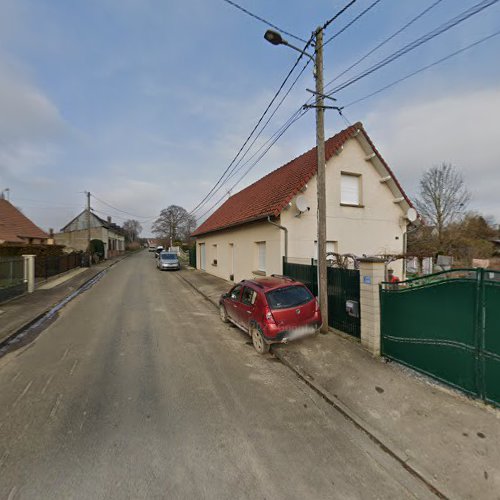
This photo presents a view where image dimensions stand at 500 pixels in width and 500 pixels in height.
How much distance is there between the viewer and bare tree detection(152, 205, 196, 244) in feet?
194

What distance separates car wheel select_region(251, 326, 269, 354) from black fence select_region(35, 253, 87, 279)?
15.4 metres

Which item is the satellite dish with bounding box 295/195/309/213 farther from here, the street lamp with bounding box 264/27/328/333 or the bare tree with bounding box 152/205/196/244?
the bare tree with bounding box 152/205/196/244

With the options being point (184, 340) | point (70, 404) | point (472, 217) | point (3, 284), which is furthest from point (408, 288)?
point (472, 217)

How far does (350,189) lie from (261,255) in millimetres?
4563

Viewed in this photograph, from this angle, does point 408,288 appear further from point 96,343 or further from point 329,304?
point 96,343

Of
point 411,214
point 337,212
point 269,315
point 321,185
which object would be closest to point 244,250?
point 337,212

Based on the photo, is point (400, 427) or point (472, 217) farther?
point (472, 217)

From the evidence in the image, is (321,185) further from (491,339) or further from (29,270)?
(29,270)

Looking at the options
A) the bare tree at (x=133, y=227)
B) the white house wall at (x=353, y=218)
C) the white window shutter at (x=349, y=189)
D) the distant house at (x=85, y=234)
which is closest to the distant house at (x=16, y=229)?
the distant house at (x=85, y=234)

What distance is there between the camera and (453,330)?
3750 mm

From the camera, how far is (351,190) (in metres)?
10.9

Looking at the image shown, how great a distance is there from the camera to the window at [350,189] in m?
10.7

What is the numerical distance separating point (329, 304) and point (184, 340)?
3.70 meters

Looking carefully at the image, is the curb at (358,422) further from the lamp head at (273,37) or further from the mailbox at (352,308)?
the lamp head at (273,37)
